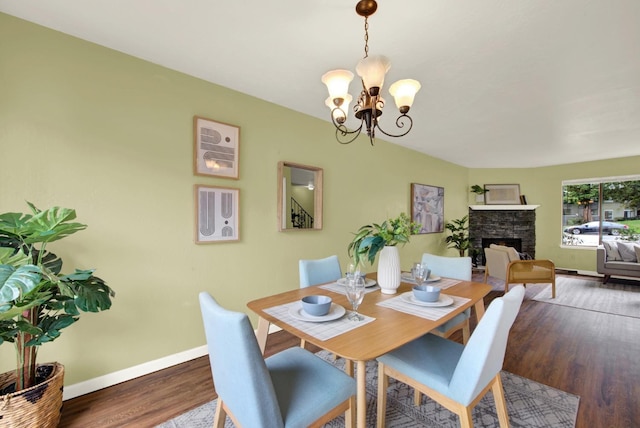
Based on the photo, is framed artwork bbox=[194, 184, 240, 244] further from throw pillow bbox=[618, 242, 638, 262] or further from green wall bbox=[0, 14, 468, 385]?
throw pillow bbox=[618, 242, 638, 262]

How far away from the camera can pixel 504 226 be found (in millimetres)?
6027

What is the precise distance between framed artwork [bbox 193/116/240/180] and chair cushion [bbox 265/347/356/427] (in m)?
1.61

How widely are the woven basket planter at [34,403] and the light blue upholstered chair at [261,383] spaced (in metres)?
0.92

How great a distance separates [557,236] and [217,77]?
7142mm

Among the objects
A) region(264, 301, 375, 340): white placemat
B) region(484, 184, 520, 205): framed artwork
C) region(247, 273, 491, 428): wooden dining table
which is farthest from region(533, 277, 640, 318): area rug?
region(264, 301, 375, 340): white placemat

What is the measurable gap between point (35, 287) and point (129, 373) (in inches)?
42.8

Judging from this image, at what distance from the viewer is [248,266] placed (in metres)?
2.56

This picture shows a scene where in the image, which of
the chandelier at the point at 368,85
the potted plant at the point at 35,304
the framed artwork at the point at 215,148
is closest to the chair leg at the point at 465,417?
the chandelier at the point at 368,85

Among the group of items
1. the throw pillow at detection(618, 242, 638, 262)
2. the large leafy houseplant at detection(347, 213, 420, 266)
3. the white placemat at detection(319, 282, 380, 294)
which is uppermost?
the large leafy houseplant at detection(347, 213, 420, 266)

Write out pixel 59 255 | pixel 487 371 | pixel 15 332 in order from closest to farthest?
pixel 487 371 < pixel 15 332 < pixel 59 255

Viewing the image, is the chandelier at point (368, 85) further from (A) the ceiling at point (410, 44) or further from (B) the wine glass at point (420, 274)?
(B) the wine glass at point (420, 274)

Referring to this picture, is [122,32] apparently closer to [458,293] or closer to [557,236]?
[458,293]

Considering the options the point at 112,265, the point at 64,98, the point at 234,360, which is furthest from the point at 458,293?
the point at 64,98

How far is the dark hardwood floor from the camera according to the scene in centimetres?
163
